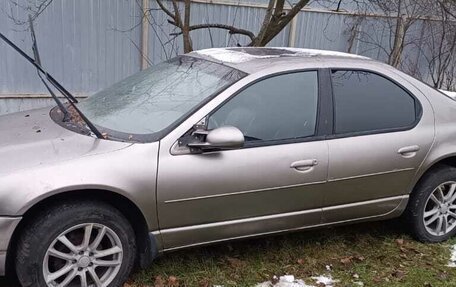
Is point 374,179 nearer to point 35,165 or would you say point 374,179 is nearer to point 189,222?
point 189,222

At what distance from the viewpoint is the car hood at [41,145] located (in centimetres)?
→ 299

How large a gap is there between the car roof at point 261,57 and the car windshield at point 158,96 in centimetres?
9

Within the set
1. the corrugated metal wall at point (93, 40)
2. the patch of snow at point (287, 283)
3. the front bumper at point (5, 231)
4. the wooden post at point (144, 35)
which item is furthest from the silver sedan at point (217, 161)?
the wooden post at point (144, 35)

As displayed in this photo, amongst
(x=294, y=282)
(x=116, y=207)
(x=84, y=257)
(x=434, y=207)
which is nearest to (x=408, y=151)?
(x=434, y=207)

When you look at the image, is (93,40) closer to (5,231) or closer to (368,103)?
(368,103)

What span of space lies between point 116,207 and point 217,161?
2.30 feet

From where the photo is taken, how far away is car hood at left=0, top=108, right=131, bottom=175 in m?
2.99

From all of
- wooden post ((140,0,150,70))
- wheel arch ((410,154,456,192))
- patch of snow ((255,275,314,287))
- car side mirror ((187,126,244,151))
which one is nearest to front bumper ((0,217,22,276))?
car side mirror ((187,126,244,151))

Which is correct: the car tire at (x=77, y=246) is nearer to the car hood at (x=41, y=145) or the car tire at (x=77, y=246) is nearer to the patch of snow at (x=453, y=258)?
the car hood at (x=41, y=145)

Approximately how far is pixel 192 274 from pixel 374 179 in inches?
60.1

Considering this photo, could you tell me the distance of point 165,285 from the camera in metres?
3.48

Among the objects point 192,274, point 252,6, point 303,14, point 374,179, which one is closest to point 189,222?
point 192,274

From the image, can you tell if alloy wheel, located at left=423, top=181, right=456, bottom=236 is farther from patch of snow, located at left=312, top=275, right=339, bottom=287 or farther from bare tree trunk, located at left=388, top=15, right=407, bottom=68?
bare tree trunk, located at left=388, top=15, right=407, bottom=68

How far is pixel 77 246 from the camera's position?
311 centimetres
